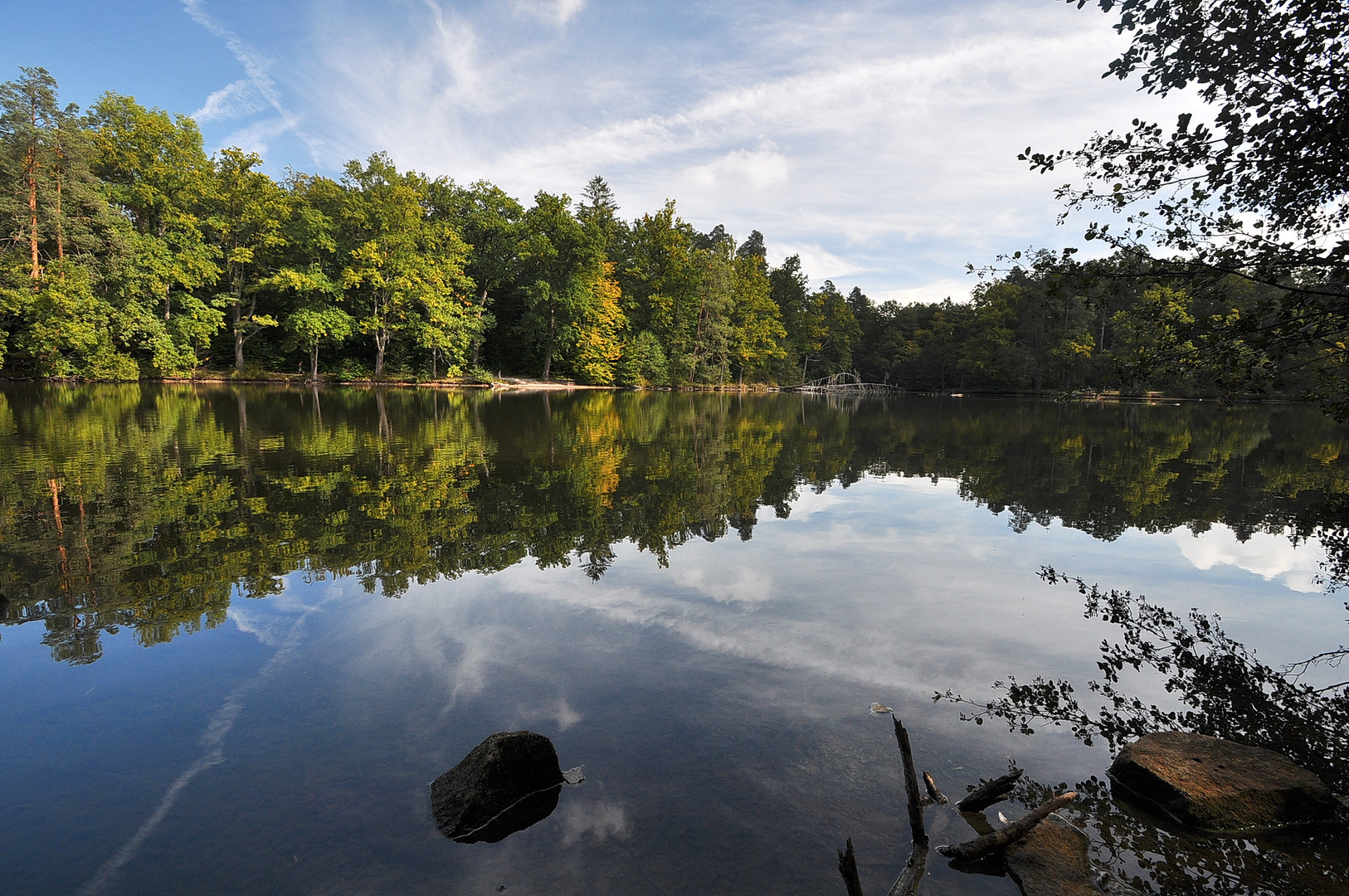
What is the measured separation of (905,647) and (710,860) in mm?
3131

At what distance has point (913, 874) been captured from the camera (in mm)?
2871

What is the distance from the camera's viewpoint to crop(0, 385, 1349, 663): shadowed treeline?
263 inches

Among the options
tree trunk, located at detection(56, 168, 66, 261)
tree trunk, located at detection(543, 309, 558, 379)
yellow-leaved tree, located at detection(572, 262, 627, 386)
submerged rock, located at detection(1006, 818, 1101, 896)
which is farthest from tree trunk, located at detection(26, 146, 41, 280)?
submerged rock, located at detection(1006, 818, 1101, 896)

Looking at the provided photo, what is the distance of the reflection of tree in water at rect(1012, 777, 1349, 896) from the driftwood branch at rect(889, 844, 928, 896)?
867mm

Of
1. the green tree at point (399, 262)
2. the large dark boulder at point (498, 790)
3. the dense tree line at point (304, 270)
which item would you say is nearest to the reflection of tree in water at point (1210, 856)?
the large dark boulder at point (498, 790)

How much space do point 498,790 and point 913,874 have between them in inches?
84.5

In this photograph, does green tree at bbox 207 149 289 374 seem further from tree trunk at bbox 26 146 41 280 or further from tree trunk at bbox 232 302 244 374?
tree trunk at bbox 26 146 41 280

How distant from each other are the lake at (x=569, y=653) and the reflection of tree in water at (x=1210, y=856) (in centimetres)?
2

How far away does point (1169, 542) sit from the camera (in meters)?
9.09

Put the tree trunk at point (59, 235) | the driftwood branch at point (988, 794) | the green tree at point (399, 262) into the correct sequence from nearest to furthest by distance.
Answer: the driftwood branch at point (988, 794), the tree trunk at point (59, 235), the green tree at point (399, 262)

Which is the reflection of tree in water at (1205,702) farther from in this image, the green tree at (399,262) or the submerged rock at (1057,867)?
the green tree at (399,262)

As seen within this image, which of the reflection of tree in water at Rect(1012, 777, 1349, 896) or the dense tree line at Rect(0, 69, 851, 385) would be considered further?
the dense tree line at Rect(0, 69, 851, 385)

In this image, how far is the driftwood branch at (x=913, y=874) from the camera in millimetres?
2648

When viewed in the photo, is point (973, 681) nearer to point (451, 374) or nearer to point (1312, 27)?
point (1312, 27)
